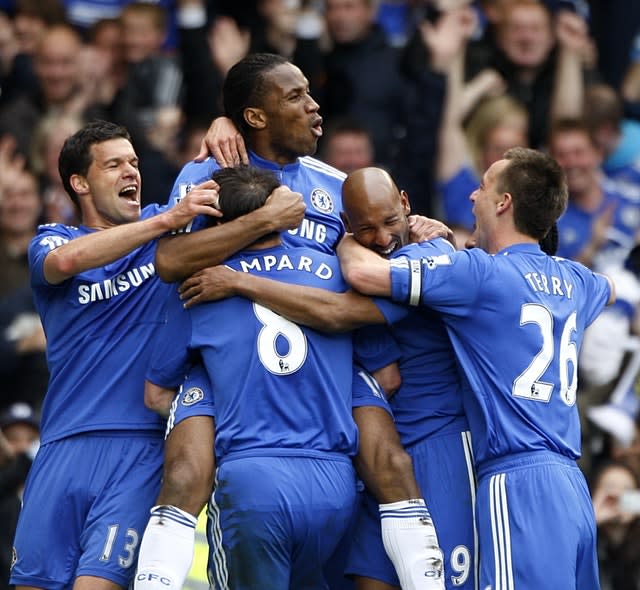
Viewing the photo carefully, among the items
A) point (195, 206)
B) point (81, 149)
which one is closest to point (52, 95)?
point (81, 149)

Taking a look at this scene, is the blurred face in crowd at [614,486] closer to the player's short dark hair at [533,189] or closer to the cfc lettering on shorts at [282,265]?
the player's short dark hair at [533,189]

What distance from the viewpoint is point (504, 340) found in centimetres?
767

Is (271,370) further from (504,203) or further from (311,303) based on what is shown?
(504,203)

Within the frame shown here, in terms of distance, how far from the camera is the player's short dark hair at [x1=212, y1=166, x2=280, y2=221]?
766 centimetres

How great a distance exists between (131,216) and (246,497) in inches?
71.7

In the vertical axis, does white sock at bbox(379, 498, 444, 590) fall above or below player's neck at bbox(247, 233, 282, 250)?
below

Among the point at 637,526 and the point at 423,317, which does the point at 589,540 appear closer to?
the point at 423,317

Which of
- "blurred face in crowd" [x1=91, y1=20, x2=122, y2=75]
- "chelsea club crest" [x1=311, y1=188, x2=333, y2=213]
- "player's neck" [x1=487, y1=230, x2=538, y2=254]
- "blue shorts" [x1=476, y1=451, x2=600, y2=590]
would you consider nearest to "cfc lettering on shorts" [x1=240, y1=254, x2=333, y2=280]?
"chelsea club crest" [x1=311, y1=188, x2=333, y2=213]

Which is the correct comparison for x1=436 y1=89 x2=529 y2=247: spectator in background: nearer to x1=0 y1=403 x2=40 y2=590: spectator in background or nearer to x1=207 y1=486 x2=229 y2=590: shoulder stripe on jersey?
x1=0 y1=403 x2=40 y2=590: spectator in background

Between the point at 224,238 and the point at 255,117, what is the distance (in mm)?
846

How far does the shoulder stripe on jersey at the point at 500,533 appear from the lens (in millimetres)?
7441

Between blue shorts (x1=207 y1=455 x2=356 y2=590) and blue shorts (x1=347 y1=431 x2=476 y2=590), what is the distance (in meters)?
0.39

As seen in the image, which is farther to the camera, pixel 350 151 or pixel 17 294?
pixel 350 151

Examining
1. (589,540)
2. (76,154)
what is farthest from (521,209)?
(76,154)
